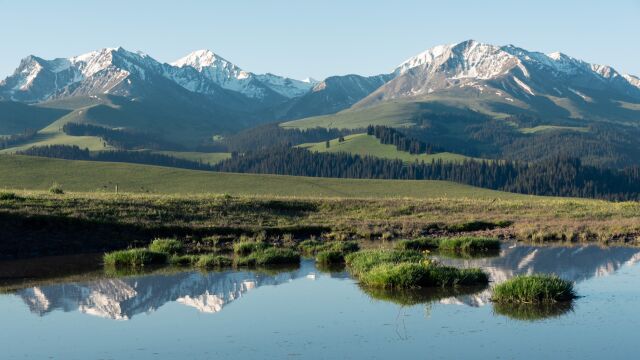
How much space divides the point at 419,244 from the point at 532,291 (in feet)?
75.1

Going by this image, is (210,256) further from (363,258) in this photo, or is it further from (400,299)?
(400,299)

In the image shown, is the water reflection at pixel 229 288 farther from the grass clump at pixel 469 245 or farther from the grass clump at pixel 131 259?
the grass clump at pixel 469 245

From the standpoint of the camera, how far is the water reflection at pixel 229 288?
33656mm

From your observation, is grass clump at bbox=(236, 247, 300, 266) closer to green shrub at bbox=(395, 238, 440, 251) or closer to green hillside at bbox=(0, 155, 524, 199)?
green shrub at bbox=(395, 238, 440, 251)

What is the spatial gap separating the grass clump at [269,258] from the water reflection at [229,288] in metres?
0.98

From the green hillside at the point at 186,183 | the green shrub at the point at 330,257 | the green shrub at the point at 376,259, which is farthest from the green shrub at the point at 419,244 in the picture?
the green hillside at the point at 186,183

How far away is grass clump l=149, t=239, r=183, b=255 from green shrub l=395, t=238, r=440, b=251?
15026 mm

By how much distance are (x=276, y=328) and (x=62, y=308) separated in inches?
420

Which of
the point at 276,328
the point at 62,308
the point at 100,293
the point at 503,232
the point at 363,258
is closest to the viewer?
the point at 276,328

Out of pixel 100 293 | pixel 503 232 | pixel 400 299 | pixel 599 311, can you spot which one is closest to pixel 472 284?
pixel 400 299

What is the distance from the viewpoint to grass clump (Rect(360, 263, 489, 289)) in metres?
36.3

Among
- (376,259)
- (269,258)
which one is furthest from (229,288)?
(269,258)

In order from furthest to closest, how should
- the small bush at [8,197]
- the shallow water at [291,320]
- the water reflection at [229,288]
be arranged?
the small bush at [8,197] < the water reflection at [229,288] < the shallow water at [291,320]

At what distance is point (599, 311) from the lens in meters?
31.2
